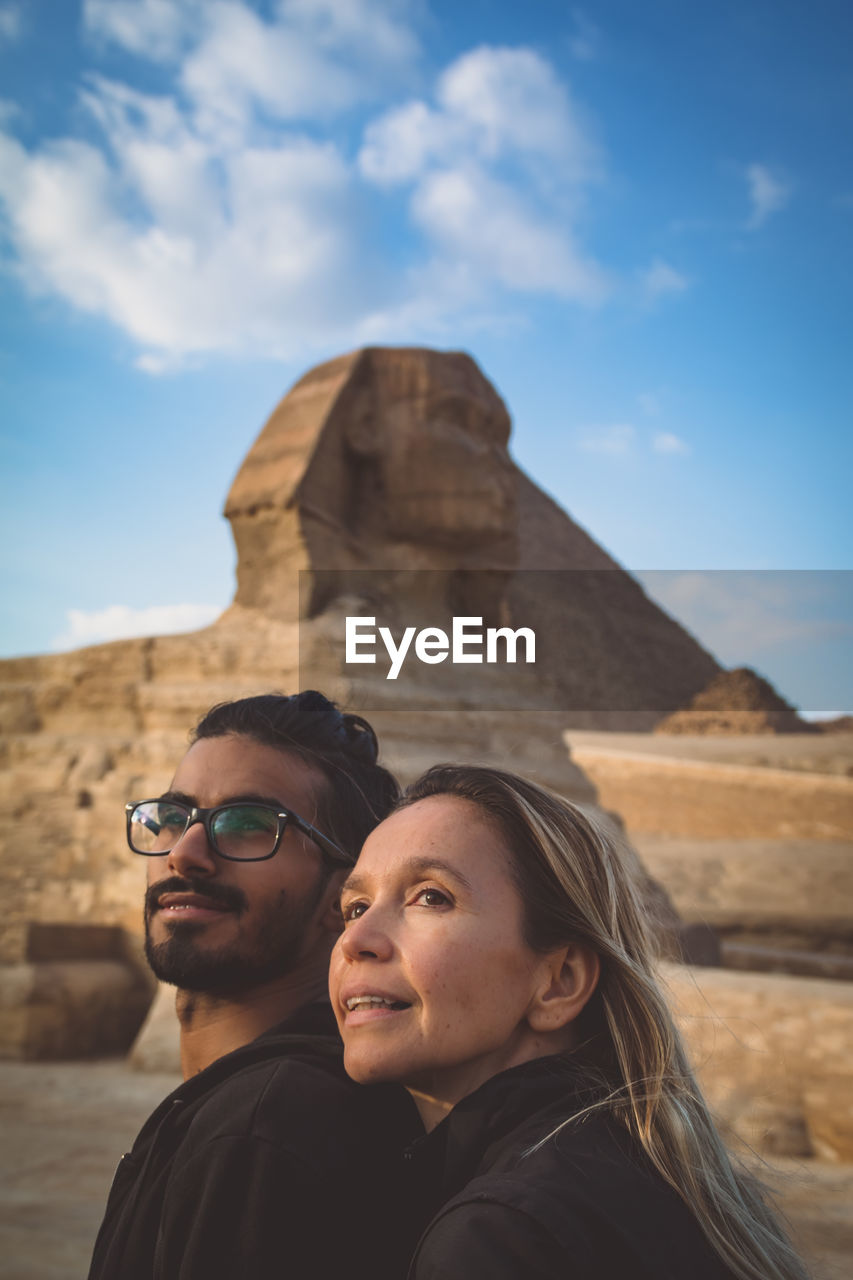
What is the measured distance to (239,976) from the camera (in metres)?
1.52

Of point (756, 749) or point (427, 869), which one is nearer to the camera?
point (427, 869)

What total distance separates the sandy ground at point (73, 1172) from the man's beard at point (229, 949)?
4.10 ft

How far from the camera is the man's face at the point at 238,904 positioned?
4.96 feet

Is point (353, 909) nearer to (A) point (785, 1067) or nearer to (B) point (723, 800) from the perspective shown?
(A) point (785, 1067)

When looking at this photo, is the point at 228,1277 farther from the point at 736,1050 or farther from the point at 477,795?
the point at 736,1050

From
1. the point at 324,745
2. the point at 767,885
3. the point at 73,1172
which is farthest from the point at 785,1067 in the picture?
the point at 767,885

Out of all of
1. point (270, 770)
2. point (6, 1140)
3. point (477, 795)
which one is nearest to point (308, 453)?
point (6, 1140)

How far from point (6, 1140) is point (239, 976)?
3284mm

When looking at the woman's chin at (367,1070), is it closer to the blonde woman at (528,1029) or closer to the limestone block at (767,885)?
the blonde woman at (528,1029)

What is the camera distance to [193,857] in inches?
59.9

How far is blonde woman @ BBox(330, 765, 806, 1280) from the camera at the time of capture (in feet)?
2.99

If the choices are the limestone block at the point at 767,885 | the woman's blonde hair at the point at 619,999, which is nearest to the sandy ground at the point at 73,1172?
the woman's blonde hair at the point at 619,999

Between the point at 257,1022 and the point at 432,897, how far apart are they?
0.56 meters

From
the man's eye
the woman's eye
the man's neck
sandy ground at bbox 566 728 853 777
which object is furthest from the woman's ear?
sandy ground at bbox 566 728 853 777
